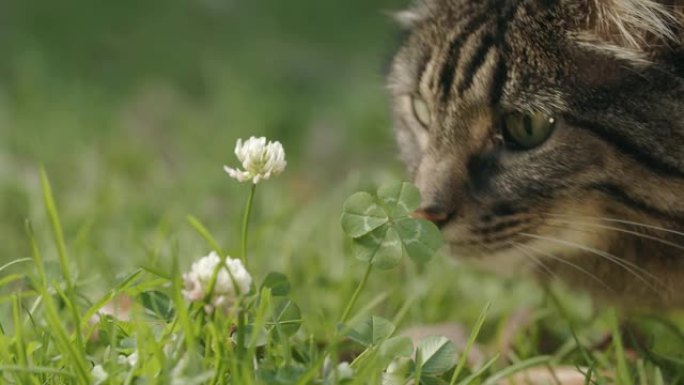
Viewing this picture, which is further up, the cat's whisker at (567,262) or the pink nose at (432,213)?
the pink nose at (432,213)

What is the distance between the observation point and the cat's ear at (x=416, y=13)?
1.83m

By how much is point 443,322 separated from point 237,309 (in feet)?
2.48

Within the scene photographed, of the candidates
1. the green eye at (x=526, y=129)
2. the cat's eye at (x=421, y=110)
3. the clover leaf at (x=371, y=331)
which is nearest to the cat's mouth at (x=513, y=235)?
the green eye at (x=526, y=129)

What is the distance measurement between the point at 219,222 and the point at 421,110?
678mm

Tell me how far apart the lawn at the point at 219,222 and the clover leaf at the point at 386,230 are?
0.08 m

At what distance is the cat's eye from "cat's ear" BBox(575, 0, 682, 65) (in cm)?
31

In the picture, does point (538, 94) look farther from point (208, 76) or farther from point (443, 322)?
point (208, 76)

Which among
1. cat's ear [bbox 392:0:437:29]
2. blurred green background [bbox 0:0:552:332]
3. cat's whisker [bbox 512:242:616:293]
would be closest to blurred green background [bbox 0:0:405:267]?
blurred green background [bbox 0:0:552:332]

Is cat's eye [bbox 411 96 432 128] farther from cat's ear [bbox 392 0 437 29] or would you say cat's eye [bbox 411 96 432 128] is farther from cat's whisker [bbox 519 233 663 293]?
cat's whisker [bbox 519 233 663 293]

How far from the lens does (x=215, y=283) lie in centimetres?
114

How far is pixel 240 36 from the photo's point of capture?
3619mm

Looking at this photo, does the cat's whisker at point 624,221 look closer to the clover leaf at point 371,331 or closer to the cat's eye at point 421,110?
the cat's eye at point 421,110

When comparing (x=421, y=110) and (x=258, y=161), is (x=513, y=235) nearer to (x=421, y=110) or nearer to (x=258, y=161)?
(x=421, y=110)

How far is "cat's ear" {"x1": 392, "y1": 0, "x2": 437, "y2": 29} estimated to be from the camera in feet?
6.01
